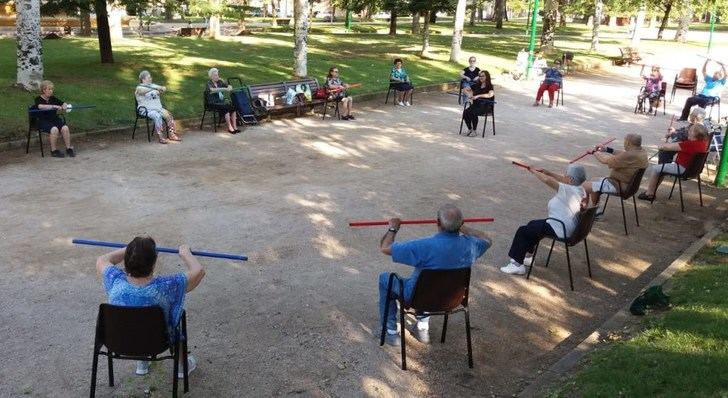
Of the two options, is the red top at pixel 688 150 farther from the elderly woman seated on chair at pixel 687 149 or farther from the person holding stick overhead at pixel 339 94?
the person holding stick overhead at pixel 339 94

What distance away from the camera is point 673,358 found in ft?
15.4

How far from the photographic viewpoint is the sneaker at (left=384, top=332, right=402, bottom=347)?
18.0 ft

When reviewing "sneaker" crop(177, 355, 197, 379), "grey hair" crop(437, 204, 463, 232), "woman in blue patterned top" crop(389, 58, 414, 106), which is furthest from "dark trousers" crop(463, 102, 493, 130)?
"sneaker" crop(177, 355, 197, 379)

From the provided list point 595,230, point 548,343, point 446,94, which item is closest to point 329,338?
point 548,343

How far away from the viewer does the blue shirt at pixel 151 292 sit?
4.29 metres

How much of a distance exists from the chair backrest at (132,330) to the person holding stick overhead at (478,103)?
35.5 ft

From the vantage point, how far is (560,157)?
12.5 meters

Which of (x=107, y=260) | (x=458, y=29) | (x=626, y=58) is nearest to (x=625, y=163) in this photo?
(x=107, y=260)

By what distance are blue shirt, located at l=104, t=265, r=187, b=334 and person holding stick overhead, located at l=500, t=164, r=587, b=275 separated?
3757 millimetres

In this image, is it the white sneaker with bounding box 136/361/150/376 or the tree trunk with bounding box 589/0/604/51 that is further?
the tree trunk with bounding box 589/0/604/51

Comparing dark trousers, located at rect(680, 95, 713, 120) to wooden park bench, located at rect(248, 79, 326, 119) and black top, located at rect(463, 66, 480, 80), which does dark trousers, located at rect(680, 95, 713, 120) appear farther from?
wooden park bench, located at rect(248, 79, 326, 119)

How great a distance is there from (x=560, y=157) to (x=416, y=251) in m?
8.15

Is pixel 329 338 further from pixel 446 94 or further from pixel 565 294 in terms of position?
pixel 446 94

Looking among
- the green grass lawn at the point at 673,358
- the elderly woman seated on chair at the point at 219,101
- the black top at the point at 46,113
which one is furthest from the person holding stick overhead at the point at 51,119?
the green grass lawn at the point at 673,358
